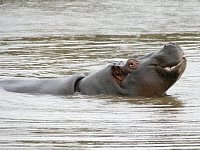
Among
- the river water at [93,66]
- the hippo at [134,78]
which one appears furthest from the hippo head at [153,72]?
the river water at [93,66]

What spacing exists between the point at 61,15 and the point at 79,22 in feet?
3.46

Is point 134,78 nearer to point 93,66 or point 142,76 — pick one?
point 142,76

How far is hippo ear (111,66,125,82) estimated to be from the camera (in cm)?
883

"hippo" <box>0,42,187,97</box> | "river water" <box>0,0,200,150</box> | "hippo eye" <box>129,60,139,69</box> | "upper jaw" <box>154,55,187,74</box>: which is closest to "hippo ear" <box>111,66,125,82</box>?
"hippo" <box>0,42,187,97</box>

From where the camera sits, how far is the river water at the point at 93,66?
6242 mm

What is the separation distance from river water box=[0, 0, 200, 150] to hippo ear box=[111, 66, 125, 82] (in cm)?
26

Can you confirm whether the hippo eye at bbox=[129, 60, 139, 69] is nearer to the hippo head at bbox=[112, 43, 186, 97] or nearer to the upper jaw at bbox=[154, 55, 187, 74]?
the hippo head at bbox=[112, 43, 186, 97]

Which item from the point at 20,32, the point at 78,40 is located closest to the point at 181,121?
the point at 78,40

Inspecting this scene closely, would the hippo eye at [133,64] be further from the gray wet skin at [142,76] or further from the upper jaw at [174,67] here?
the upper jaw at [174,67]

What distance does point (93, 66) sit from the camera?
11.1 m

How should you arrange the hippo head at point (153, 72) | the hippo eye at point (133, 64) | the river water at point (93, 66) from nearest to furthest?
the river water at point (93, 66) < the hippo head at point (153, 72) < the hippo eye at point (133, 64)

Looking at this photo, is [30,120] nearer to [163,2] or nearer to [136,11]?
[136,11]

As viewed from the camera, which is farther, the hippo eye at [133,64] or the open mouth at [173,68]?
the hippo eye at [133,64]

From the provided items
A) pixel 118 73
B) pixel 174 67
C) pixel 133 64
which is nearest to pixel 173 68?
pixel 174 67
